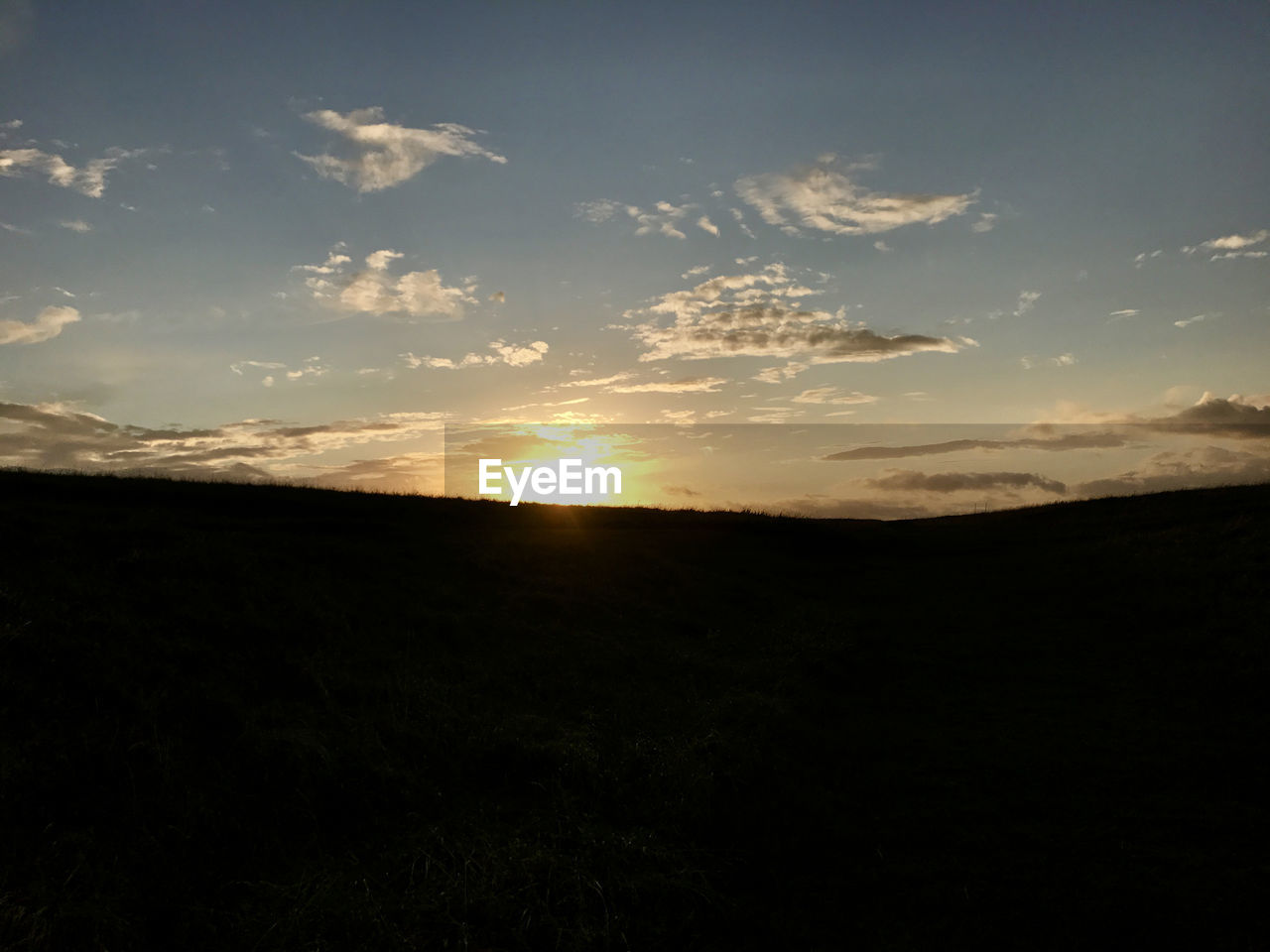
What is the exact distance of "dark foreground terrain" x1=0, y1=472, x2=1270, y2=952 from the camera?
8383 millimetres

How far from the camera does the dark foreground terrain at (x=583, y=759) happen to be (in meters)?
8.38

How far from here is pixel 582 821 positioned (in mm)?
10289

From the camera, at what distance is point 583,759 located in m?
11.8

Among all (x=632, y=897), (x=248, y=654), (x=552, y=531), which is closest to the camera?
(x=632, y=897)

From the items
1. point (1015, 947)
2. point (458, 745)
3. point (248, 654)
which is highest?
point (248, 654)

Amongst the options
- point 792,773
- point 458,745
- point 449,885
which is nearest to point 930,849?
point 792,773

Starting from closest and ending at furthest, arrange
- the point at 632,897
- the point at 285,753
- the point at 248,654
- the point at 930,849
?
the point at 632,897, the point at 930,849, the point at 285,753, the point at 248,654

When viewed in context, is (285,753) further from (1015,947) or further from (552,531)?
(552,531)

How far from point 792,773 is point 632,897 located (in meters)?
4.56

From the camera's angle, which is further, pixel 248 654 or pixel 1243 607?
pixel 1243 607

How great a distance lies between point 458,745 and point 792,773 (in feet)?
16.8

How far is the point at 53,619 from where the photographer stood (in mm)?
13078

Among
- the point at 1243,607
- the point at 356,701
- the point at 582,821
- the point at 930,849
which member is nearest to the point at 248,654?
the point at 356,701

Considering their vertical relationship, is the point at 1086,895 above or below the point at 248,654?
below
